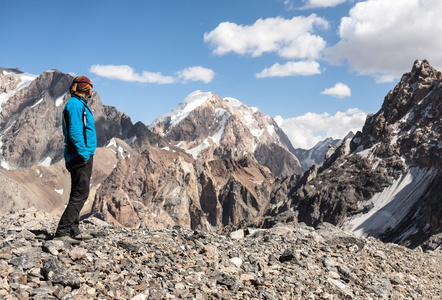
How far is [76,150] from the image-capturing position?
842 centimetres

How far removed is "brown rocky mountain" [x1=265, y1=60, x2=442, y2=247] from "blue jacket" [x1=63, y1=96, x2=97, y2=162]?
102m

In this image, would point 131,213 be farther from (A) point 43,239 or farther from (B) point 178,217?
(A) point 43,239

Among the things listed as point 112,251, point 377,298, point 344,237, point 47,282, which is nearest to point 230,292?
point 112,251

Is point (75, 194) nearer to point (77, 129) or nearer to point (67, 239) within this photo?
point (67, 239)

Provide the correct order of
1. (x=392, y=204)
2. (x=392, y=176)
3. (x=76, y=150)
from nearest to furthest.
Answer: (x=76, y=150) → (x=392, y=204) → (x=392, y=176)

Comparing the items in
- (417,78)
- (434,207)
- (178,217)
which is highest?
(417,78)

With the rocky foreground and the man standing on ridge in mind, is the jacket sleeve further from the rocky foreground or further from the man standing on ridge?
the rocky foreground

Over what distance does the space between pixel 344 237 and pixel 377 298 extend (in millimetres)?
3528

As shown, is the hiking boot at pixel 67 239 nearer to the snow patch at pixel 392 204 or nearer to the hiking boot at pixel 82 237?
the hiking boot at pixel 82 237

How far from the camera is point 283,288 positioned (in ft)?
29.8

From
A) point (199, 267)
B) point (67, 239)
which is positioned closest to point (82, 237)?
point (67, 239)

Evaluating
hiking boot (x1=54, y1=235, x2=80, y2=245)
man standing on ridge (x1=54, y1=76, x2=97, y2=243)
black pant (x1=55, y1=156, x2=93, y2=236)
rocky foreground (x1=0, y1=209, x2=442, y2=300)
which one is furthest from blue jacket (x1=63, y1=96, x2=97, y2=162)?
rocky foreground (x1=0, y1=209, x2=442, y2=300)

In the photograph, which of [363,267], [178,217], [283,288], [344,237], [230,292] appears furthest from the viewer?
[178,217]

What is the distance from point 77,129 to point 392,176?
464 ft
